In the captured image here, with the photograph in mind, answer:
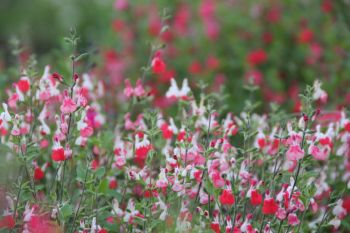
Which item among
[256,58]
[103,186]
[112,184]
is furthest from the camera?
[256,58]

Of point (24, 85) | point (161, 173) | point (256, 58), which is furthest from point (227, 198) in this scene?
point (256, 58)

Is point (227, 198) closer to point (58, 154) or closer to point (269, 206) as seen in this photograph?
point (269, 206)

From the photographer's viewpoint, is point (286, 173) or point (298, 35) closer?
point (286, 173)

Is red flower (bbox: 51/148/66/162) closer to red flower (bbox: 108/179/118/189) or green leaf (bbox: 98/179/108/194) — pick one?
green leaf (bbox: 98/179/108/194)

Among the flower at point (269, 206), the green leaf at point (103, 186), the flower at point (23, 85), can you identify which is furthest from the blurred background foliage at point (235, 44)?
the flower at point (269, 206)

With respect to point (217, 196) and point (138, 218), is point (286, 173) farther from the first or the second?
point (138, 218)

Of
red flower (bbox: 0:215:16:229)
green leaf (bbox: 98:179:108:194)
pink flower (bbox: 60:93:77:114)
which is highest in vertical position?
pink flower (bbox: 60:93:77:114)

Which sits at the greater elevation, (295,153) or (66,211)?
(295,153)

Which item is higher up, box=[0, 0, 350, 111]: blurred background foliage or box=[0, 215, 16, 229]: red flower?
box=[0, 0, 350, 111]: blurred background foliage

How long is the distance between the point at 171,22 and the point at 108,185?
3.87 metres

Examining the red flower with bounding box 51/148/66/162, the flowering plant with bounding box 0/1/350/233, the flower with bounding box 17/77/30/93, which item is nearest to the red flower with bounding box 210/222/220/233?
the flowering plant with bounding box 0/1/350/233

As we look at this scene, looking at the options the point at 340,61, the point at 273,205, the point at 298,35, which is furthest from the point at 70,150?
the point at 298,35

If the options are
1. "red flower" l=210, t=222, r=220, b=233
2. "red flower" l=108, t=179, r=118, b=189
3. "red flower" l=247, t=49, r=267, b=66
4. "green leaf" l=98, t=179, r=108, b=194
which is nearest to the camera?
"red flower" l=210, t=222, r=220, b=233

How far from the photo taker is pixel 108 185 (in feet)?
8.67
